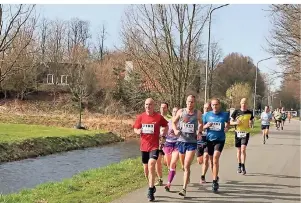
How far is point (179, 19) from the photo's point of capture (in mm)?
26078

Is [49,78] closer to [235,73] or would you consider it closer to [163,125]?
[235,73]

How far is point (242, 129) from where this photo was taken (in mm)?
11367

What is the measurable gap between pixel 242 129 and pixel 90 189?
4.61 meters

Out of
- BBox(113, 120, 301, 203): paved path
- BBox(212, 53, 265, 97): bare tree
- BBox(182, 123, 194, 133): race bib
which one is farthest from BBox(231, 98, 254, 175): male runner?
BBox(212, 53, 265, 97): bare tree

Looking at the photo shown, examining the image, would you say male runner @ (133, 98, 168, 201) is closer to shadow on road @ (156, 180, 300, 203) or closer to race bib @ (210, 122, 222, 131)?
shadow on road @ (156, 180, 300, 203)

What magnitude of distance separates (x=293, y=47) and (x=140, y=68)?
9.08 metres

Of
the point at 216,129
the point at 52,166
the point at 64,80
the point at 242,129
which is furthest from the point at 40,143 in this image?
the point at 64,80

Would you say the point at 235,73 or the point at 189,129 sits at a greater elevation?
the point at 235,73

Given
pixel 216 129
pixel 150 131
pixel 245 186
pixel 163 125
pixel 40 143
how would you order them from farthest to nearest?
pixel 40 143 → pixel 245 186 → pixel 216 129 → pixel 163 125 → pixel 150 131

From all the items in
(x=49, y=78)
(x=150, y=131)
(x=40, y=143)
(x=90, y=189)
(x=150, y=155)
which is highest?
(x=49, y=78)

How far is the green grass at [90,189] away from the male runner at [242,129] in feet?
6.60

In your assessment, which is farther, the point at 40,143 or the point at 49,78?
Result: the point at 49,78

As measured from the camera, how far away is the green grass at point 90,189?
7939 millimetres

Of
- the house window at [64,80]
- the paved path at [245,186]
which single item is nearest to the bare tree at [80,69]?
the house window at [64,80]
